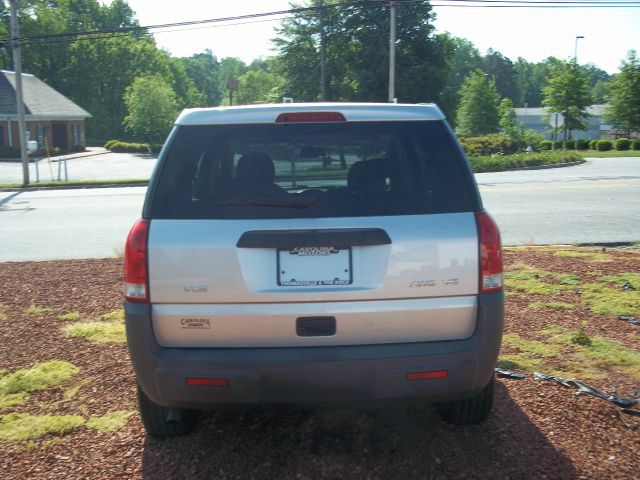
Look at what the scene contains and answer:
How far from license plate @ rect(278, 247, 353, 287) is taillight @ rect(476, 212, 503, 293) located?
64cm

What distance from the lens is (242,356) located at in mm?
3053

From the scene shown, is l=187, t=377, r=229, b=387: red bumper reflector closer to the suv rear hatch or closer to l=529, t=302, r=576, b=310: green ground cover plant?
the suv rear hatch

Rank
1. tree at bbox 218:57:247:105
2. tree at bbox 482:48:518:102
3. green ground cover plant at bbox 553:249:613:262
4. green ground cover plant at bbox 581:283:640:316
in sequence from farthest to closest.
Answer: tree at bbox 218:57:247:105
tree at bbox 482:48:518:102
green ground cover plant at bbox 553:249:613:262
green ground cover plant at bbox 581:283:640:316

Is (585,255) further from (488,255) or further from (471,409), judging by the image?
(488,255)

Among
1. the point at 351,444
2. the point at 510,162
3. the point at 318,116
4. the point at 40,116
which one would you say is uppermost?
the point at 40,116

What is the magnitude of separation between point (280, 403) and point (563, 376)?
2395 mm

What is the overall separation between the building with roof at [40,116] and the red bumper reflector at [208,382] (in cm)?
5160

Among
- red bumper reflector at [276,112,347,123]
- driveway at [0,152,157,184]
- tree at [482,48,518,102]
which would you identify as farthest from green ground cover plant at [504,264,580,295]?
tree at [482,48,518,102]

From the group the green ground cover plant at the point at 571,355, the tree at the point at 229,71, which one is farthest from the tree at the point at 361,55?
the tree at the point at 229,71

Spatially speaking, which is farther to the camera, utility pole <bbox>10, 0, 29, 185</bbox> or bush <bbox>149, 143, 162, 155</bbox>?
bush <bbox>149, 143, 162, 155</bbox>

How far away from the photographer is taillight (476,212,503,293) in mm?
3121

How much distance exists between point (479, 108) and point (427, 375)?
58438mm

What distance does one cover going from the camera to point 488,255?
314cm

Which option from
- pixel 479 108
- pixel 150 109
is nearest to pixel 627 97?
pixel 479 108
